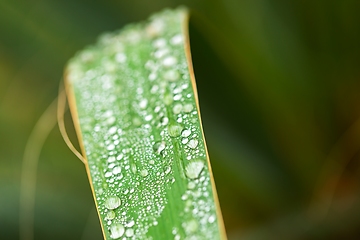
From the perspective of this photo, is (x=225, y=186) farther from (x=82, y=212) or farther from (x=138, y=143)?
(x=138, y=143)

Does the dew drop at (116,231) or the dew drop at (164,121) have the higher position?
the dew drop at (164,121)

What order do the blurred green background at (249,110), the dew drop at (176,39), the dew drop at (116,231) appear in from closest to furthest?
the dew drop at (116,231) → the dew drop at (176,39) → the blurred green background at (249,110)

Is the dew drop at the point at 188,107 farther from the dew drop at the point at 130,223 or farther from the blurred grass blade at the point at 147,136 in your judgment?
the dew drop at the point at 130,223

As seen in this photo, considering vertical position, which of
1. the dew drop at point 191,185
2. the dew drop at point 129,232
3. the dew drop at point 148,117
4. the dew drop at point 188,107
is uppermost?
the dew drop at point 148,117

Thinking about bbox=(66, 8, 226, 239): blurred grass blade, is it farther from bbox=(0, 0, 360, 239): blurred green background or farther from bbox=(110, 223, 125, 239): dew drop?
bbox=(0, 0, 360, 239): blurred green background

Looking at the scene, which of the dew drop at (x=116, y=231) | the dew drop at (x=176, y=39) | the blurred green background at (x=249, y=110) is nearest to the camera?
the dew drop at (x=116, y=231)

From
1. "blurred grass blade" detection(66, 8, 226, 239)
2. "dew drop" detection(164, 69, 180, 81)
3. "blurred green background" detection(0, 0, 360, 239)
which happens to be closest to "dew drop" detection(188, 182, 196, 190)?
"blurred grass blade" detection(66, 8, 226, 239)

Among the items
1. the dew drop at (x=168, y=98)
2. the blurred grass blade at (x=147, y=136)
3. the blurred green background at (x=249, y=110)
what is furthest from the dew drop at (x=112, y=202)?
the blurred green background at (x=249, y=110)
